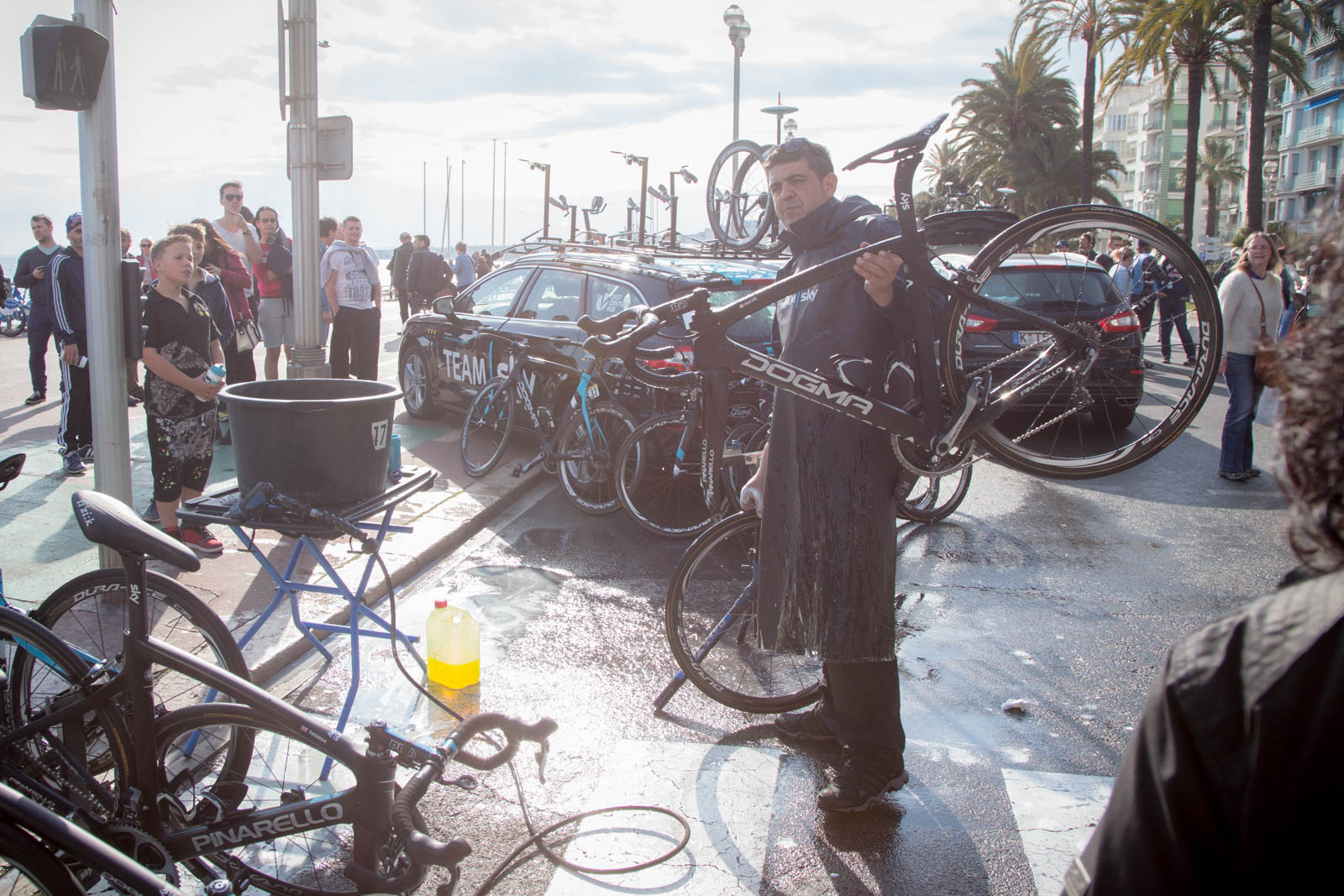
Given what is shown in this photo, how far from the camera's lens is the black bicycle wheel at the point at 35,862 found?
222 cm

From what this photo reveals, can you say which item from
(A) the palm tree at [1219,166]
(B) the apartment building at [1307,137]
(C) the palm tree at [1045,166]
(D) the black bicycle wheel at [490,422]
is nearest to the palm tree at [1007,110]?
(C) the palm tree at [1045,166]

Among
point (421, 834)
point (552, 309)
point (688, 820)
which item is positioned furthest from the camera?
point (552, 309)

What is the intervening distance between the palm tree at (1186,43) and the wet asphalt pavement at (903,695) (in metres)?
20.6

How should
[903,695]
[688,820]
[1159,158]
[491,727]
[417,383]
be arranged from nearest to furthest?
[491,727], [688,820], [903,695], [417,383], [1159,158]

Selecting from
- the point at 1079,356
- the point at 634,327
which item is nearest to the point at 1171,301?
the point at 1079,356

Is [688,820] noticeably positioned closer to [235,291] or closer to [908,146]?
[908,146]

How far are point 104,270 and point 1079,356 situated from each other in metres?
4.33

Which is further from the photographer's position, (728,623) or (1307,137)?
(1307,137)

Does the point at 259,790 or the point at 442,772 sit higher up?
the point at 442,772

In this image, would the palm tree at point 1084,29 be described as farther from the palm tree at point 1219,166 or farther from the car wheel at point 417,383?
the palm tree at point 1219,166

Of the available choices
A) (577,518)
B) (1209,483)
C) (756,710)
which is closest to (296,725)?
(756,710)

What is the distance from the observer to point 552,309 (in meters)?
8.73

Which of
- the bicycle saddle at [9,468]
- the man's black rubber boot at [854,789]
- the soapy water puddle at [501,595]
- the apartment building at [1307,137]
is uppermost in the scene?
the apartment building at [1307,137]

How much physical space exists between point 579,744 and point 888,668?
1253 millimetres
